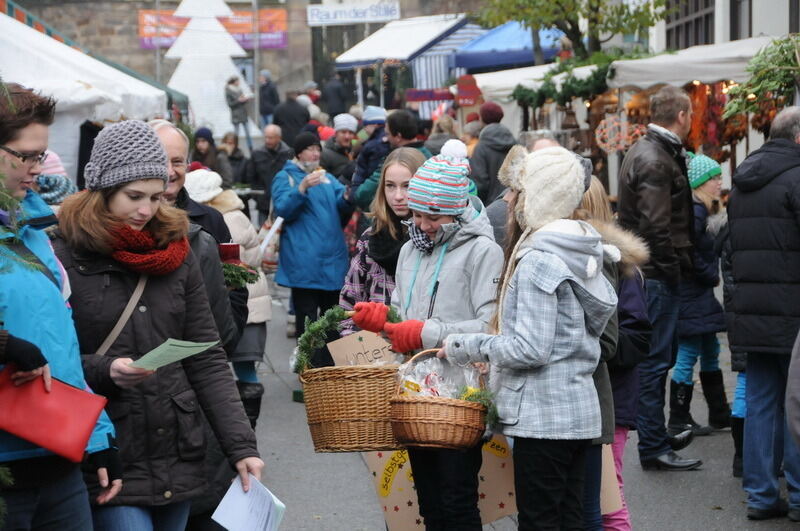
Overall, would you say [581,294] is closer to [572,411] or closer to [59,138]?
[572,411]

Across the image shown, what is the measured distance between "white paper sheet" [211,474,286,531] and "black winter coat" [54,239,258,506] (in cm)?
12

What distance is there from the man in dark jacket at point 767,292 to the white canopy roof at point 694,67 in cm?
422

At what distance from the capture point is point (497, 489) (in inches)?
199

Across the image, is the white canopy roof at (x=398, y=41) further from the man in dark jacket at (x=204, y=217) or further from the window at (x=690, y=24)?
the man in dark jacket at (x=204, y=217)

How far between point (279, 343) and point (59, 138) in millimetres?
3389

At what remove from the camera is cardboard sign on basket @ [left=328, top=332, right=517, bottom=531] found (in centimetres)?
495

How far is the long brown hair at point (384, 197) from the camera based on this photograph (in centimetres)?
567

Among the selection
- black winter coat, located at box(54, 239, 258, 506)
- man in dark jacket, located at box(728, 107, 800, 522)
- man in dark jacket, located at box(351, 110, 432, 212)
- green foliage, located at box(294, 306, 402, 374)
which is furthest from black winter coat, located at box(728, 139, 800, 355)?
black winter coat, located at box(54, 239, 258, 506)

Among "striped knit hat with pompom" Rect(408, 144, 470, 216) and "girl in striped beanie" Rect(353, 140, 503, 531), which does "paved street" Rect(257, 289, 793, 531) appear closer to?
"girl in striped beanie" Rect(353, 140, 503, 531)

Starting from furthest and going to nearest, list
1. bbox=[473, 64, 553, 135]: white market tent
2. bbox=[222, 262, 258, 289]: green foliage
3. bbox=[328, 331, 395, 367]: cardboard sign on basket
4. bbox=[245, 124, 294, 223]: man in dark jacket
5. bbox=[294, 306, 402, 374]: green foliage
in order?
bbox=[473, 64, 553, 135]: white market tent, bbox=[245, 124, 294, 223]: man in dark jacket, bbox=[222, 262, 258, 289]: green foliage, bbox=[328, 331, 395, 367]: cardboard sign on basket, bbox=[294, 306, 402, 374]: green foliage

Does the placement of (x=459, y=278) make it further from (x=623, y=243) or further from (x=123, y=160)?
(x=123, y=160)

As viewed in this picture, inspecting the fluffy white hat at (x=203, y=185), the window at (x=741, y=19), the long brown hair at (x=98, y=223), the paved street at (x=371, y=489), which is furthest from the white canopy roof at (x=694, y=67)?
the long brown hair at (x=98, y=223)

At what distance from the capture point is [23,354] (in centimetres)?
283

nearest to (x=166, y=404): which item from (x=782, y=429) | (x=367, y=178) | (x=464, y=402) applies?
(x=464, y=402)
